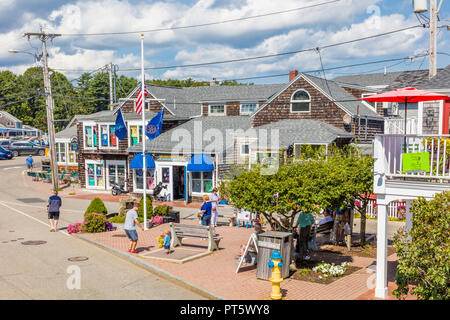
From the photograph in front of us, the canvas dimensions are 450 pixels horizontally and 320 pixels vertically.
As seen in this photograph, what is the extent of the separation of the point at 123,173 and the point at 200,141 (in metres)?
7.17

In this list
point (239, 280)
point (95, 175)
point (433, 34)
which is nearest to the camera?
point (239, 280)

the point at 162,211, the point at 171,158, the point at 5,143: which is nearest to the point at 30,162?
the point at 5,143

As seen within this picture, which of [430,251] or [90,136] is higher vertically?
[90,136]

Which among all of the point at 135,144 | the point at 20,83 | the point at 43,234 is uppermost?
the point at 20,83

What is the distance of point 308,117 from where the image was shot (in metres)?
30.0

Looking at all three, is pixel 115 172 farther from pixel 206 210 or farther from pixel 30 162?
pixel 206 210

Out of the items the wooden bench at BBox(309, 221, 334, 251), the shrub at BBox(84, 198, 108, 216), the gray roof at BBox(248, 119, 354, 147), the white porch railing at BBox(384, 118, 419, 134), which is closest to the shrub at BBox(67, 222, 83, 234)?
the shrub at BBox(84, 198, 108, 216)

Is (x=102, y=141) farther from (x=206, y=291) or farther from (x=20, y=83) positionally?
(x=20, y=83)

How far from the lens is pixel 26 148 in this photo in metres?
59.6

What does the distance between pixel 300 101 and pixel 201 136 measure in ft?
23.7

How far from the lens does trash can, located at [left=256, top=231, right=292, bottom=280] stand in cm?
1211

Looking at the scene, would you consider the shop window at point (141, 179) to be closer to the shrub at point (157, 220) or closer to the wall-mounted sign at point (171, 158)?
the wall-mounted sign at point (171, 158)

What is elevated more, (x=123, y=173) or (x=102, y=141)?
(x=102, y=141)
